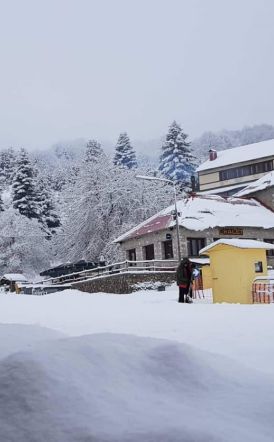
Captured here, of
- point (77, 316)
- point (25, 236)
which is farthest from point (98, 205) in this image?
point (77, 316)

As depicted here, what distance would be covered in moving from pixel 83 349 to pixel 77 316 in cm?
860

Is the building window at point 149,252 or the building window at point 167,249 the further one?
the building window at point 149,252

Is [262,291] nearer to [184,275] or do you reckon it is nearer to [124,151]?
[184,275]

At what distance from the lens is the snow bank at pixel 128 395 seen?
341cm

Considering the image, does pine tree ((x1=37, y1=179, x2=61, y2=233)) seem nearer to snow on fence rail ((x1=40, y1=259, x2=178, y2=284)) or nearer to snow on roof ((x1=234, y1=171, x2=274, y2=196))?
snow on fence rail ((x1=40, y1=259, x2=178, y2=284))

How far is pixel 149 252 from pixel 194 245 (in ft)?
12.4

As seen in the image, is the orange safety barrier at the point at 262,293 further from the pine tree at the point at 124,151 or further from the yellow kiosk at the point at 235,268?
the pine tree at the point at 124,151

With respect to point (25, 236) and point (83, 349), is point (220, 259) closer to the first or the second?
point (83, 349)

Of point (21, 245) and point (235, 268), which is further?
point (21, 245)

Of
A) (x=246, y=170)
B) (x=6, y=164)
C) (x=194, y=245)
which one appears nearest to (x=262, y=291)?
(x=194, y=245)

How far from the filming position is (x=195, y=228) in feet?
127

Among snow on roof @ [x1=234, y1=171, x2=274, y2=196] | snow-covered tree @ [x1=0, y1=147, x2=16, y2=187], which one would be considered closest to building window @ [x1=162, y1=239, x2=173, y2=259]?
snow on roof @ [x1=234, y1=171, x2=274, y2=196]

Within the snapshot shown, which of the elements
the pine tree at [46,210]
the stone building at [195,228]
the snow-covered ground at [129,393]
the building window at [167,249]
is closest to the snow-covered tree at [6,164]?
the pine tree at [46,210]

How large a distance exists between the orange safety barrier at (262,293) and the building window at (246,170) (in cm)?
4742
